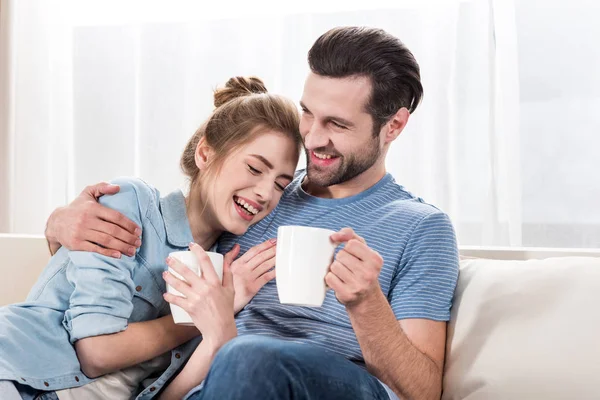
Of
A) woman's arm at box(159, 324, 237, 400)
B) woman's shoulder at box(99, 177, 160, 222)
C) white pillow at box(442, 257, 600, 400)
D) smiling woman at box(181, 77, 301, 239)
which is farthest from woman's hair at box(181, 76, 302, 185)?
white pillow at box(442, 257, 600, 400)

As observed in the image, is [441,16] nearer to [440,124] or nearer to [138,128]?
[440,124]

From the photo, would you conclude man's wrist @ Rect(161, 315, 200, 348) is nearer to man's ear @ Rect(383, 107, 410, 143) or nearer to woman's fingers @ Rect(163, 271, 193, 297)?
woman's fingers @ Rect(163, 271, 193, 297)

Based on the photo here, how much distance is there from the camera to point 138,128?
2793 mm

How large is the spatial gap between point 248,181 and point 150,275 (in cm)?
25

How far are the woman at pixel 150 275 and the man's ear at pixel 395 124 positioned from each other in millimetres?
199

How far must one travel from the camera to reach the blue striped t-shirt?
53.1 inches

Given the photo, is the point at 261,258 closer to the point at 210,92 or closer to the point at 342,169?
the point at 342,169

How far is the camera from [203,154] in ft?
4.91

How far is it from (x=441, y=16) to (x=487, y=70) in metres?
0.24

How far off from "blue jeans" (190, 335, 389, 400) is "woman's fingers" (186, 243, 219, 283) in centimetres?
16

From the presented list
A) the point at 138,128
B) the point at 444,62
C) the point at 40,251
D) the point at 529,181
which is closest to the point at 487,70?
the point at 444,62

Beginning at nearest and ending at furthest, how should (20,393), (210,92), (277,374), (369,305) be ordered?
(277,374) → (369,305) → (20,393) → (210,92)

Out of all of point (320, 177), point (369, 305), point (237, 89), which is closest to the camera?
point (369, 305)

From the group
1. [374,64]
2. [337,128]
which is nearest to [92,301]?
[337,128]
